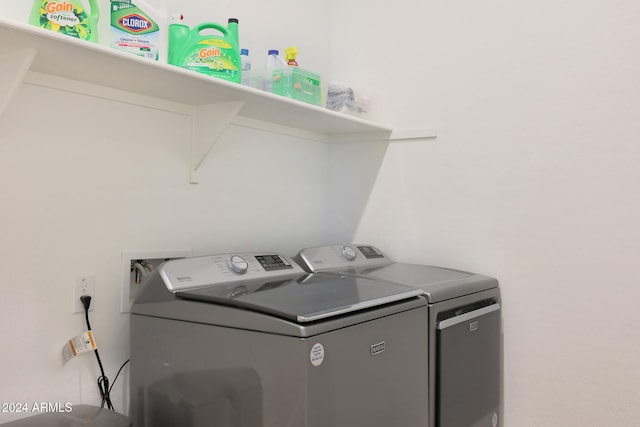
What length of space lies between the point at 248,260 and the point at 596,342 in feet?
4.31

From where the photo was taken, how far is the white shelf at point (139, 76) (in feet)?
3.64

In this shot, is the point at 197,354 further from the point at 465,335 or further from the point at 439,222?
the point at 439,222

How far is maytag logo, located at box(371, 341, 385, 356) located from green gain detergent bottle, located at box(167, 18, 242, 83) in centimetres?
93

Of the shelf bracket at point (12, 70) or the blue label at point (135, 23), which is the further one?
the blue label at point (135, 23)

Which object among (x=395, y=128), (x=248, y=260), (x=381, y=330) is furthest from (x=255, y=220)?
(x=381, y=330)

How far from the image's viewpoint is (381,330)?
50.8 inches

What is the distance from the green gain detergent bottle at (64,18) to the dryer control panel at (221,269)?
666 mm

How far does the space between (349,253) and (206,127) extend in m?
0.77

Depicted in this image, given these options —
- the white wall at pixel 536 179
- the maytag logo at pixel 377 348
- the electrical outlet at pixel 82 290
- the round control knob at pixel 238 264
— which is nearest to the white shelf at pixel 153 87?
the white wall at pixel 536 179

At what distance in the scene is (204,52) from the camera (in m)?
1.49

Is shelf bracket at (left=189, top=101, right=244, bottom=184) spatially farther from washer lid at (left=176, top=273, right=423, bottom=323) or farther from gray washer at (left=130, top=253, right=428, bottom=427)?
washer lid at (left=176, top=273, right=423, bottom=323)

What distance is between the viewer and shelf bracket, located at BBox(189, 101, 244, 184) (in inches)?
66.3

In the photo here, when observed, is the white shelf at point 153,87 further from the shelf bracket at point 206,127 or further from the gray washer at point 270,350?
the gray washer at point 270,350

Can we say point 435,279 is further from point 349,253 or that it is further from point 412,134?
point 412,134
